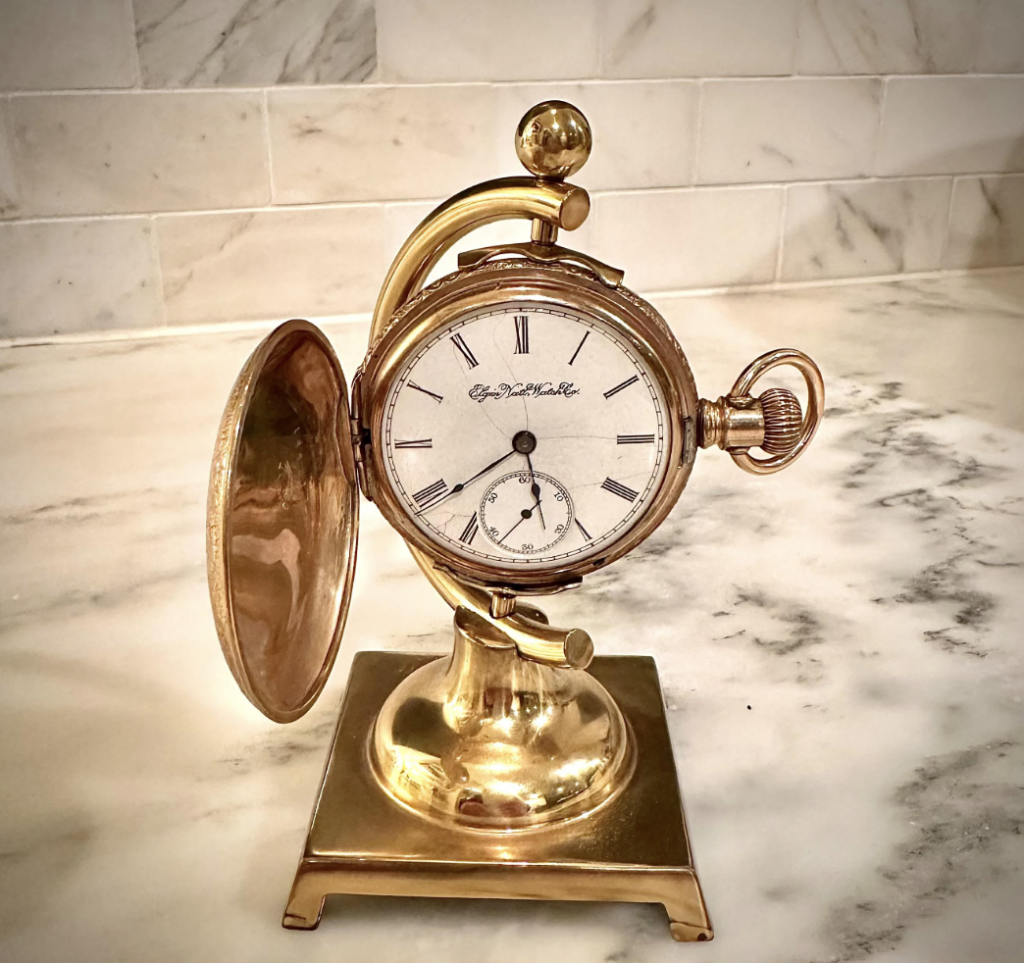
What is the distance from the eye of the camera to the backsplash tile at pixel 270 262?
1.25 meters

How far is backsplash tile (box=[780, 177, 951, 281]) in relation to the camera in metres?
1.43

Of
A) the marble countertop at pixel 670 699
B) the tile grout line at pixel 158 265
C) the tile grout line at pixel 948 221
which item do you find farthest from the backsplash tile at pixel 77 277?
the tile grout line at pixel 948 221

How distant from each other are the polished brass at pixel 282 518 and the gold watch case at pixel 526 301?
0.02 meters

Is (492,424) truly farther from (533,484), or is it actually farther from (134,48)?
(134,48)

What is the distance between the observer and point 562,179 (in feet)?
1.71

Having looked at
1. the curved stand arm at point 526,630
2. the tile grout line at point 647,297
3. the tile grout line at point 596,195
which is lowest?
the tile grout line at point 647,297

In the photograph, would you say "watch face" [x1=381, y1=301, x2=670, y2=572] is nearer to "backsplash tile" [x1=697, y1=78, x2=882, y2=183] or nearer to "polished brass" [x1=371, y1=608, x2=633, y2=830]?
"polished brass" [x1=371, y1=608, x2=633, y2=830]

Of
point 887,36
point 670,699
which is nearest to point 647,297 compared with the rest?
point 887,36

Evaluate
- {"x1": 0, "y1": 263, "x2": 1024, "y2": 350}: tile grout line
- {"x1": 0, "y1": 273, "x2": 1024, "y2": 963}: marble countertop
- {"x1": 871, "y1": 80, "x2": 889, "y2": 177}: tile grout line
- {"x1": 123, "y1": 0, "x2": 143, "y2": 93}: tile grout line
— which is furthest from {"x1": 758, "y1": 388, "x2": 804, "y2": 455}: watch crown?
{"x1": 871, "y1": 80, "x2": 889, "y2": 177}: tile grout line

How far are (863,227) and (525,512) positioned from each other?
1102 millimetres

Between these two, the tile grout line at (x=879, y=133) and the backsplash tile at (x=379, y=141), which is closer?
the backsplash tile at (x=379, y=141)

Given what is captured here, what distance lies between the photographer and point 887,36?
4.45 ft

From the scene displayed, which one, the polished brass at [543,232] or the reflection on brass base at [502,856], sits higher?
the polished brass at [543,232]

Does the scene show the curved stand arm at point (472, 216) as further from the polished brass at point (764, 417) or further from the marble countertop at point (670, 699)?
the marble countertop at point (670, 699)
